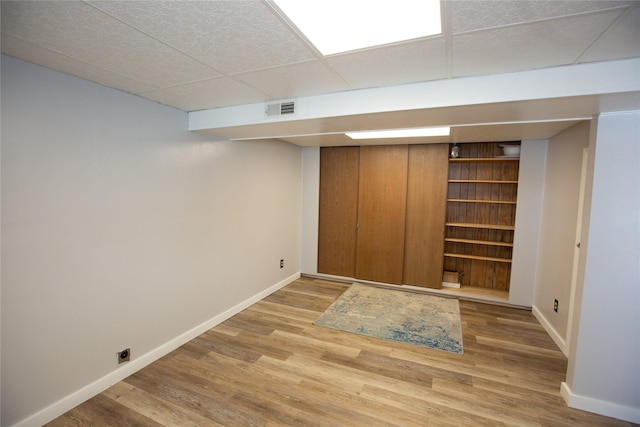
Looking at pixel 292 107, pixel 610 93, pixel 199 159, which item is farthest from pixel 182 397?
pixel 610 93

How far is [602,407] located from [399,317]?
187cm

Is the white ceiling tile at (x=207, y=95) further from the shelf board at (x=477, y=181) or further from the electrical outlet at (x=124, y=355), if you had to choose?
the shelf board at (x=477, y=181)

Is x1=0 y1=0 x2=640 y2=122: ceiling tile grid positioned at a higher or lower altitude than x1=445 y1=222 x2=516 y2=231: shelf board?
higher

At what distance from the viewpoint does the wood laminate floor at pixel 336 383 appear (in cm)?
208

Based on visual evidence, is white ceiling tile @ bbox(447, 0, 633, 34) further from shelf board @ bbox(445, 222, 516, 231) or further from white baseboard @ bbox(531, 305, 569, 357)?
shelf board @ bbox(445, 222, 516, 231)

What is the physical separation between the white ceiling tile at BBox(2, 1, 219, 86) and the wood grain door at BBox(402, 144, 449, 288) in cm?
332

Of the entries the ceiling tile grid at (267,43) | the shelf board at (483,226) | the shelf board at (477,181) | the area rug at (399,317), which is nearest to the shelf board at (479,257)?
the shelf board at (483,226)

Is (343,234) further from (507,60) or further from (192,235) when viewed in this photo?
(507,60)

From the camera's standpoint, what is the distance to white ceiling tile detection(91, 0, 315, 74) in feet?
4.06

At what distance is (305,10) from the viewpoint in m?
1.28

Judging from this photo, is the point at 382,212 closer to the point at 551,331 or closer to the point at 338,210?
the point at 338,210

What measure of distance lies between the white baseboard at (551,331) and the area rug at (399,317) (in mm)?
901

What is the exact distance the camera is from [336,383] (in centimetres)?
245

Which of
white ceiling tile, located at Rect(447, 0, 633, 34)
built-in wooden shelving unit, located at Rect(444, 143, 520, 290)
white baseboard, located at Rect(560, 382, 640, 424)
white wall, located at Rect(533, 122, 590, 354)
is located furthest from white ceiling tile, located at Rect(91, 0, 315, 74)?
built-in wooden shelving unit, located at Rect(444, 143, 520, 290)
